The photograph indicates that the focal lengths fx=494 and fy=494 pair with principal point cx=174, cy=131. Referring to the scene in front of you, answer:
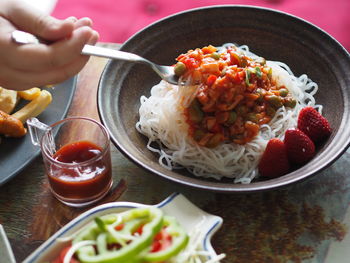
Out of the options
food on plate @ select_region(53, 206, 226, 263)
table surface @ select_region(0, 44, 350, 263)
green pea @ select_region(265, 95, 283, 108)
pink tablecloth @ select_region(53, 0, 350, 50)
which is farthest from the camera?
pink tablecloth @ select_region(53, 0, 350, 50)

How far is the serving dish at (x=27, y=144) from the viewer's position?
1.77m

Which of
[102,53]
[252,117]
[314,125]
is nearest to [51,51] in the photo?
[102,53]

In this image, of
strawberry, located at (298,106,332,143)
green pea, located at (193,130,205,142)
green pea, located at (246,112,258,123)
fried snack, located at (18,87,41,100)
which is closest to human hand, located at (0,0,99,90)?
fried snack, located at (18,87,41,100)

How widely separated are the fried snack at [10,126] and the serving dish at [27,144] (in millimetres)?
26

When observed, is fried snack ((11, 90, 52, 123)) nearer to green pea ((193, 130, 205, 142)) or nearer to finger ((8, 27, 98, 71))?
finger ((8, 27, 98, 71))

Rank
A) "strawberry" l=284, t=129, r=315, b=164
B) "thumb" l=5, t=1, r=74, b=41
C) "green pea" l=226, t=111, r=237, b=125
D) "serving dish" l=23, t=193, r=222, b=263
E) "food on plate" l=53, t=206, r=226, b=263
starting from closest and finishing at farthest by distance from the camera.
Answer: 1. "food on plate" l=53, t=206, r=226, b=263
2. "serving dish" l=23, t=193, r=222, b=263
3. "thumb" l=5, t=1, r=74, b=41
4. "strawberry" l=284, t=129, r=315, b=164
5. "green pea" l=226, t=111, r=237, b=125

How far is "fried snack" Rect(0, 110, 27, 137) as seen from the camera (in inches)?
72.6

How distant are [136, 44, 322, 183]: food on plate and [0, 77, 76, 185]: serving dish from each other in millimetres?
323

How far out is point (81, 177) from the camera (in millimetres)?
1711

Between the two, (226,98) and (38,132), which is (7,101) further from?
(226,98)

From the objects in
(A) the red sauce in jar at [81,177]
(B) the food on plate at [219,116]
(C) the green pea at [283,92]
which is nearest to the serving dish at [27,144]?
(A) the red sauce in jar at [81,177]

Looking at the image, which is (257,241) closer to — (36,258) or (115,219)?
(115,219)

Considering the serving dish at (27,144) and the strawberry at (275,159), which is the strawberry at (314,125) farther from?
the serving dish at (27,144)

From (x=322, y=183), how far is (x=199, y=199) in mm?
449
